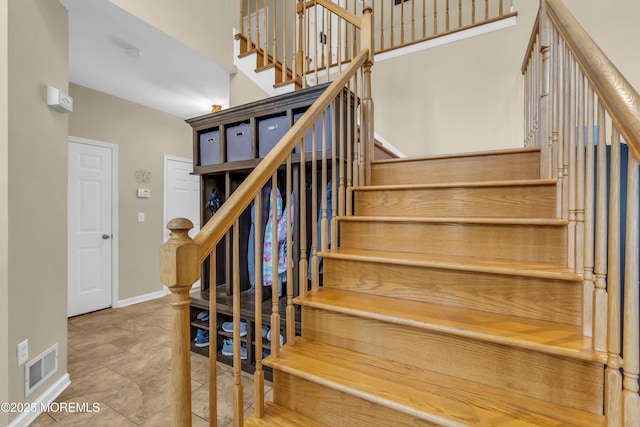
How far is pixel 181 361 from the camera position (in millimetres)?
801

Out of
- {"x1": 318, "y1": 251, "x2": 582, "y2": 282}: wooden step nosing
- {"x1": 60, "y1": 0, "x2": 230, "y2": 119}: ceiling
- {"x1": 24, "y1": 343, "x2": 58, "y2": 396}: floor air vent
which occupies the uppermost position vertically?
{"x1": 60, "y1": 0, "x2": 230, "y2": 119}: ceiling

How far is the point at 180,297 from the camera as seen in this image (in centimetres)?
80

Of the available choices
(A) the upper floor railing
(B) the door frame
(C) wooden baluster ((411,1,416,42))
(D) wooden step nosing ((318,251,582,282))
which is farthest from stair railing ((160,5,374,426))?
(B) the door frame

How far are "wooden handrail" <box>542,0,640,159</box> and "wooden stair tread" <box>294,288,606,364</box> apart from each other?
63 cm

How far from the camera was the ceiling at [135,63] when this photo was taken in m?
2.18

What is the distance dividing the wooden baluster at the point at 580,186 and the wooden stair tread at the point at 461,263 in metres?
0.06

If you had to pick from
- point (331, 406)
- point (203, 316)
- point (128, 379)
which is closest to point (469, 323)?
point (331, 406)

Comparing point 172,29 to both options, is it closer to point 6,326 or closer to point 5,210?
point 5,210

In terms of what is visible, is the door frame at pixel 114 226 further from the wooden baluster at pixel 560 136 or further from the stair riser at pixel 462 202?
the wooden baluster at pixel 560 136

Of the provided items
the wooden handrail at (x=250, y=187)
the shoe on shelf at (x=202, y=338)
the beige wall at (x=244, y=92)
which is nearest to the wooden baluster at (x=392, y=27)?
the beige wall at (x=244, y=92)

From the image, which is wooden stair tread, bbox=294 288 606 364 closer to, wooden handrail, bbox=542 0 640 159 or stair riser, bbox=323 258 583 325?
stair riser, bbox=323 258 583 325

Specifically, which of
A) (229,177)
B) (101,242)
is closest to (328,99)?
(229,177)

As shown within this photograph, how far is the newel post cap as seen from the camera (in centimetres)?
76

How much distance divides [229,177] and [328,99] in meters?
1.10
